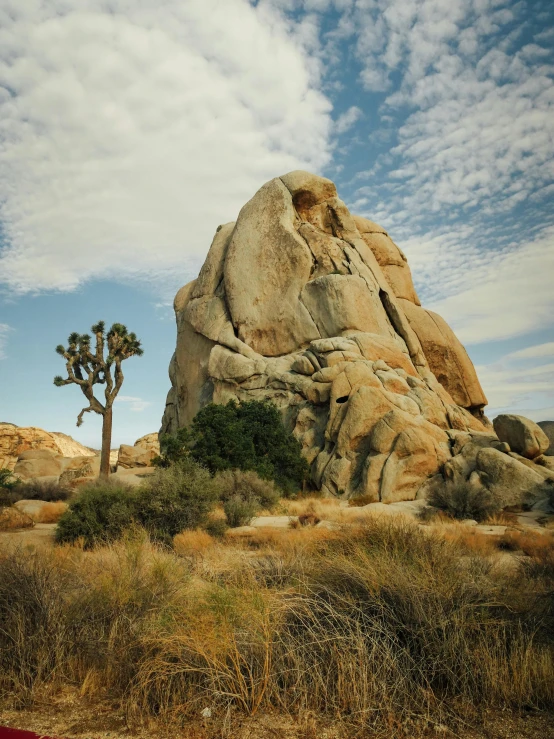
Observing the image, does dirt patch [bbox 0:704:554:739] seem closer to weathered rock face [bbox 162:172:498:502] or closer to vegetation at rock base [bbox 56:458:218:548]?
vegetation at rock base [bbox 56:458:218:548]

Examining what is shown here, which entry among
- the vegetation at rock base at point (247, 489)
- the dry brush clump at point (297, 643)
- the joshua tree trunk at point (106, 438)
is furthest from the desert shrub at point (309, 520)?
the joshua tree trunk at point (106, 438)

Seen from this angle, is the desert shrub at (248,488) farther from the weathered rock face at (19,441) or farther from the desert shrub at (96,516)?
the weathered rock face at (19,441)

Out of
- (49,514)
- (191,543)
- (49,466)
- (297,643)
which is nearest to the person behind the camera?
(297,643)

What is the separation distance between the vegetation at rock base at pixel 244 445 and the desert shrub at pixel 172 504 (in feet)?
30.1

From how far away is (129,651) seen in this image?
4.34 meters

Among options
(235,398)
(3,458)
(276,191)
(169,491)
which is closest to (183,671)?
(169,491)

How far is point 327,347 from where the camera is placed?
27.3 meters

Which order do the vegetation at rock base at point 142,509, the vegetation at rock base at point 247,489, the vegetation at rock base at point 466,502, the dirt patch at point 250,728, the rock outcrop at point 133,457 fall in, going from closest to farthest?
the dirt patch at point 250,728
the vegetation at rock base at point 142,509
the vegetation at rock base at point 466,502
the vegetation at rock base at point 247,489
the rock outcrop at point 133,457

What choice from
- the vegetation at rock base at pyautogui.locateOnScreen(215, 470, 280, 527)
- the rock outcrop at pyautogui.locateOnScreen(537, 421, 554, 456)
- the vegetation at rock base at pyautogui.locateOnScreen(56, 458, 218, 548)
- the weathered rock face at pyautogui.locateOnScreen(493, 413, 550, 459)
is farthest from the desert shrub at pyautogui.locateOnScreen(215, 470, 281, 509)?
the rock outcrop at pyautogui.locateOnScreen(537, 421, 554, 456)

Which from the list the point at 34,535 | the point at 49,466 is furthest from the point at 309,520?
the point at 49,466

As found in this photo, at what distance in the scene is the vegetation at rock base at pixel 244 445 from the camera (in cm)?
2294

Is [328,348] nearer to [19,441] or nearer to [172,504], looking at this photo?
[172,504]

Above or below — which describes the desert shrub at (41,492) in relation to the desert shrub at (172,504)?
above

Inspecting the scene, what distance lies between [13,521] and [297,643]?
13545mm
